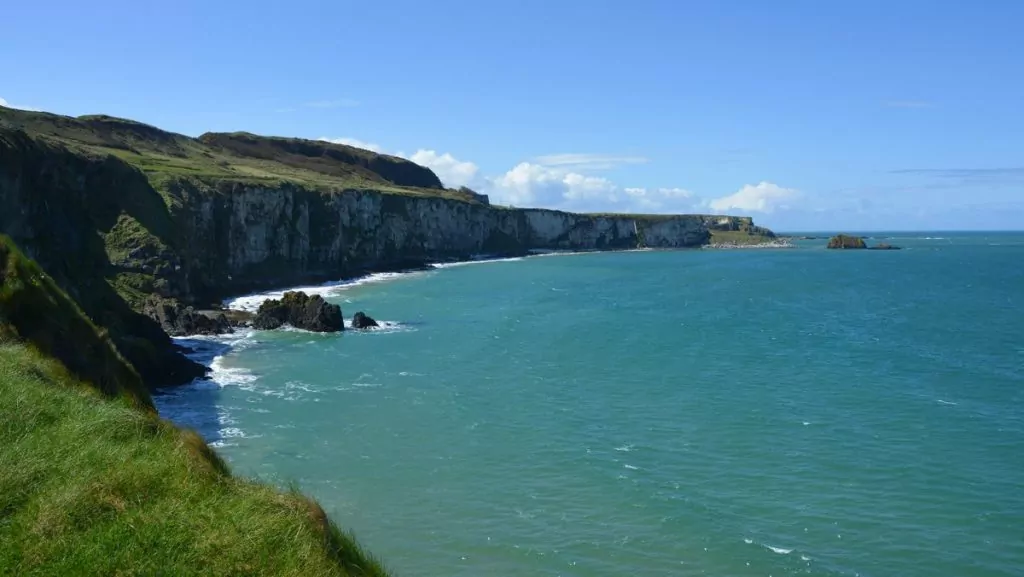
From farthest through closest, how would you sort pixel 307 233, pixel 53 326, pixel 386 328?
1. pixel 307 233
2. pixel 386 328
3. pixel 53 326

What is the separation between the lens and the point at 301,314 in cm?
5559

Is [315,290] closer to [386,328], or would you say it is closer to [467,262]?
[386,328]

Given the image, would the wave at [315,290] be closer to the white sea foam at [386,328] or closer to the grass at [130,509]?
the white sea foam at [386,328]

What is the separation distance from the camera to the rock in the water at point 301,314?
53938 millimetres

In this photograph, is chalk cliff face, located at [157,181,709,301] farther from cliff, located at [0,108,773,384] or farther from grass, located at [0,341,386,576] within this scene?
grass, located at [0,341,386,576]

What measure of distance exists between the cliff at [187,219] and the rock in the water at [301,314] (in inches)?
279

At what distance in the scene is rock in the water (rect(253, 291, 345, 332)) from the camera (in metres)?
53.9

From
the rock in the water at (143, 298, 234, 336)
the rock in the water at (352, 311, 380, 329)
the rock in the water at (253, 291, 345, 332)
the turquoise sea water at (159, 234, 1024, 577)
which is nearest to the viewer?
the turquoise sea water at (159, 234, 1024, 577)

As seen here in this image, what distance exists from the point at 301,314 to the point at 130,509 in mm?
47297

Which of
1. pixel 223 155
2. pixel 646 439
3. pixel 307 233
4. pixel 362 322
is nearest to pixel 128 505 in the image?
pixel 646 439

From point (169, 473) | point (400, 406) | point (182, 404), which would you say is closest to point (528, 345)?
point (400, 406)

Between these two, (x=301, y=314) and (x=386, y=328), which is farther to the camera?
(x=386, y=328)

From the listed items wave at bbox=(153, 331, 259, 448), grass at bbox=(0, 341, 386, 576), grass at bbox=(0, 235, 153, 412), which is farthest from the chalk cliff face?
grass at bbox=(0, 341, 386, 576)

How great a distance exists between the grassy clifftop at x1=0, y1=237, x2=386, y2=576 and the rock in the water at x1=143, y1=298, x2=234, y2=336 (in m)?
40.3
